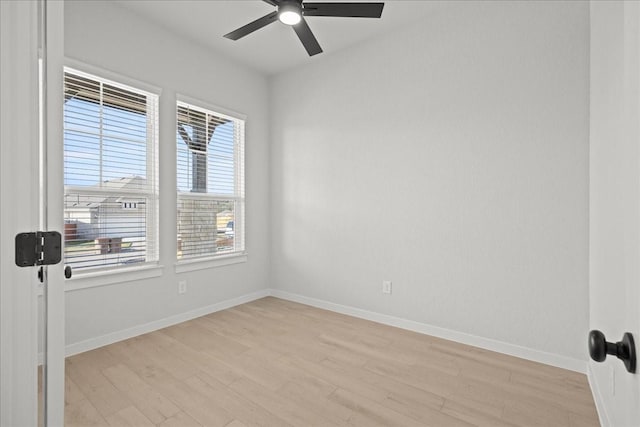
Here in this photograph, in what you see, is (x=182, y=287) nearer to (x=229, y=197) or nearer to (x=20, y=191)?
(x=229, y=197)

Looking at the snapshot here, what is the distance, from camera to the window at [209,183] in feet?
10.9

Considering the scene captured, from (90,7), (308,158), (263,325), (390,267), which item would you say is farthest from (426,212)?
(90,7)

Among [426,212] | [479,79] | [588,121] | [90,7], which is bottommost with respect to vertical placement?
[426,212]

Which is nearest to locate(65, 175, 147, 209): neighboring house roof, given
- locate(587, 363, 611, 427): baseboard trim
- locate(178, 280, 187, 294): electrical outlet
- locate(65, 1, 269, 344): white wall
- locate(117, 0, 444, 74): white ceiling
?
locate(65, 1, 269, 344): white wall

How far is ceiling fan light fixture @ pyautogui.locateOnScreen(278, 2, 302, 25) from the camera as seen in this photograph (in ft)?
6.57

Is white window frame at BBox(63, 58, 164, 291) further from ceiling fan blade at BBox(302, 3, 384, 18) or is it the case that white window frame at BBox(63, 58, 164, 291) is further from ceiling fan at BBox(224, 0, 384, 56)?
ceiling fan blade at BBox(302, 3, 384, 18)

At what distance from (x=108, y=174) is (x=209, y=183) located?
3.36 feet

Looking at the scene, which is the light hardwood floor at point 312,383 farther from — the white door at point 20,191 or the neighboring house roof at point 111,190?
the neighboring house roof at point 111,190

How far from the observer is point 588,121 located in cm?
221

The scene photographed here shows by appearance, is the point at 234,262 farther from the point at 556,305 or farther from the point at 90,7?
the point at 556,305

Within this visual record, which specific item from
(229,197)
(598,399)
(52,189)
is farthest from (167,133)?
(598,399)

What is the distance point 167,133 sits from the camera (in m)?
3.13

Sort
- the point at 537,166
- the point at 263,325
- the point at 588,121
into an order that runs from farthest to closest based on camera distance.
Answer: the point at 263,325, the point at 537,166, the point at 588,121

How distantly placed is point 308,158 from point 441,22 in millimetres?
1908
